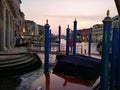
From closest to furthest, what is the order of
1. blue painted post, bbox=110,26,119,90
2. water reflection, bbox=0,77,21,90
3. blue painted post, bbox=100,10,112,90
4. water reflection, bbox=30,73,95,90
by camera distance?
blue painted post, bbox=100,10,112,90 → water reflection, bbox=30,73,95,90 → blue painted post, bbox=110,26,119,90 → water reflection, bbox=0,77,21,90

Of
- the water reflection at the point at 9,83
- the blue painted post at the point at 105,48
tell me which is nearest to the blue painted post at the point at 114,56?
the blue painted post at the point at 105,48

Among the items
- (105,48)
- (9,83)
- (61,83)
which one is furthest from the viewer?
(9,83)

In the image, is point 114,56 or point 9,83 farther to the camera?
point 9,83

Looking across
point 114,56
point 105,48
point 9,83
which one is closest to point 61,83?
point 114,56

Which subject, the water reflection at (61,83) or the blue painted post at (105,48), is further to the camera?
the water reflection at (61,83)

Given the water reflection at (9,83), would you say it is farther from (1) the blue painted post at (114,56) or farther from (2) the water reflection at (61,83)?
(1) the blue painted post at (114,56)

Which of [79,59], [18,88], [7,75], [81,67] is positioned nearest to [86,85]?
[81,67]

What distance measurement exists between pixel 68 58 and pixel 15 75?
4.06 metres

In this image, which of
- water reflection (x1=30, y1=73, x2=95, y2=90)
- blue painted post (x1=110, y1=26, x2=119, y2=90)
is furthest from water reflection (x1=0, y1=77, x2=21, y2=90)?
blue painted post (x1=110, y1=26, x2=119, y2=90)

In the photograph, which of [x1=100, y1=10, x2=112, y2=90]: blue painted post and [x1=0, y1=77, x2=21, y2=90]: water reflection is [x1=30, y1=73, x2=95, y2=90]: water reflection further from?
[x1=0, y1=77, x2=21, y2=90]: water reflection

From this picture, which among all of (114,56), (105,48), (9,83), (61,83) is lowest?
(9,83)

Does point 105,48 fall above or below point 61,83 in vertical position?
above

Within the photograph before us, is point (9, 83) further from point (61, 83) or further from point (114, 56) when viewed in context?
point (114, 56)

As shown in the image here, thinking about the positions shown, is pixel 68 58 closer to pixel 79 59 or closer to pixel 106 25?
pixel 79 59
